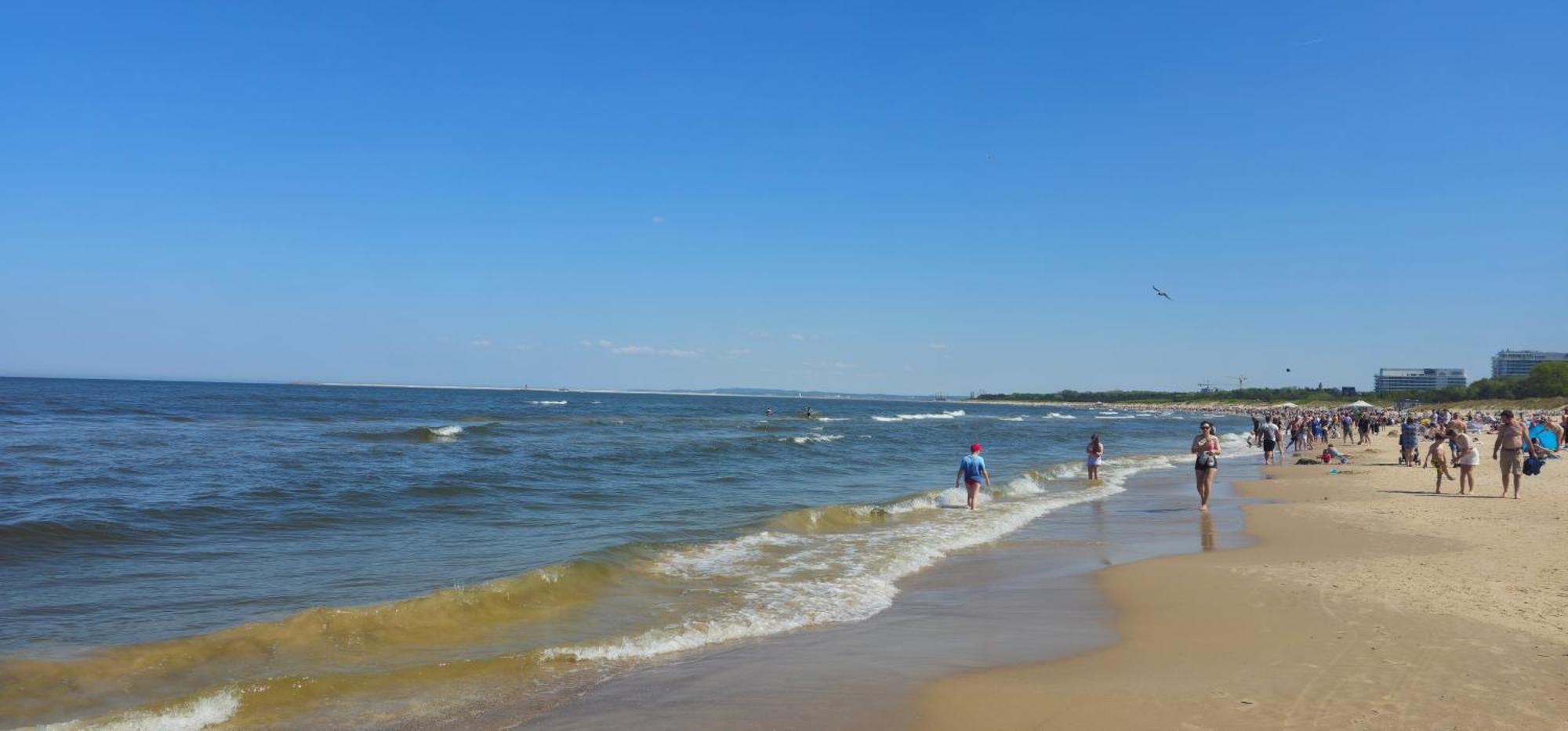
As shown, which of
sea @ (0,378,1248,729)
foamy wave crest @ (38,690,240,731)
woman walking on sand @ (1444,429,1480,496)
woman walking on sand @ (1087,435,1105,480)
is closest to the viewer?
foamy wave crest @ (38,690,240,731)

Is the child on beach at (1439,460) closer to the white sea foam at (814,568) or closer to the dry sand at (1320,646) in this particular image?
the dry sand at (1320,646)

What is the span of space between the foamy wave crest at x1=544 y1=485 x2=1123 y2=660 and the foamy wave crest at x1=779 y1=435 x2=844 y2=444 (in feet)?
66.4

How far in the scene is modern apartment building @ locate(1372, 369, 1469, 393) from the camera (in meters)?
162

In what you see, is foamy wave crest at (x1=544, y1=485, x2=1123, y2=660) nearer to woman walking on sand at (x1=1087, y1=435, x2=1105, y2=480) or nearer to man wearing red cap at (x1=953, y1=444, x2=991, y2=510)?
man wearing red cap at (x1=953, y1=444, x2=991, y2=510)

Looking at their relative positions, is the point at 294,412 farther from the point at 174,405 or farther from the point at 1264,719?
the point at 1264,719

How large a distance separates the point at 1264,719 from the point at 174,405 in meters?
68.6

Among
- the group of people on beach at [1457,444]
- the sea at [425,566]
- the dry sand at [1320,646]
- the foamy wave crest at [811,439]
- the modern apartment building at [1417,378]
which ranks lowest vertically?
the foamy wave crest at [811,439]

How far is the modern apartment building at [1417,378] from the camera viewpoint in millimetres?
162000

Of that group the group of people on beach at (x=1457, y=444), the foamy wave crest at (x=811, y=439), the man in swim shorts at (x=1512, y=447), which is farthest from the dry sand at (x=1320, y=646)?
the foamy wave crest at (x=811, y=439)

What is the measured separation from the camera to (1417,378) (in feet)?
536

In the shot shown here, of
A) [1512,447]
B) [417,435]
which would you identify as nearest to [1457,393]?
[1512,447]

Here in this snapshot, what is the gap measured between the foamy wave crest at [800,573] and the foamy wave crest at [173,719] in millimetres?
2162

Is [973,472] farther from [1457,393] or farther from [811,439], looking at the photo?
[1457,393]

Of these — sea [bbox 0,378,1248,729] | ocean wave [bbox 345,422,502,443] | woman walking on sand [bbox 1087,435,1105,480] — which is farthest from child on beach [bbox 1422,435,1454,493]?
ocean wave [bbox 345,422,502,443]
